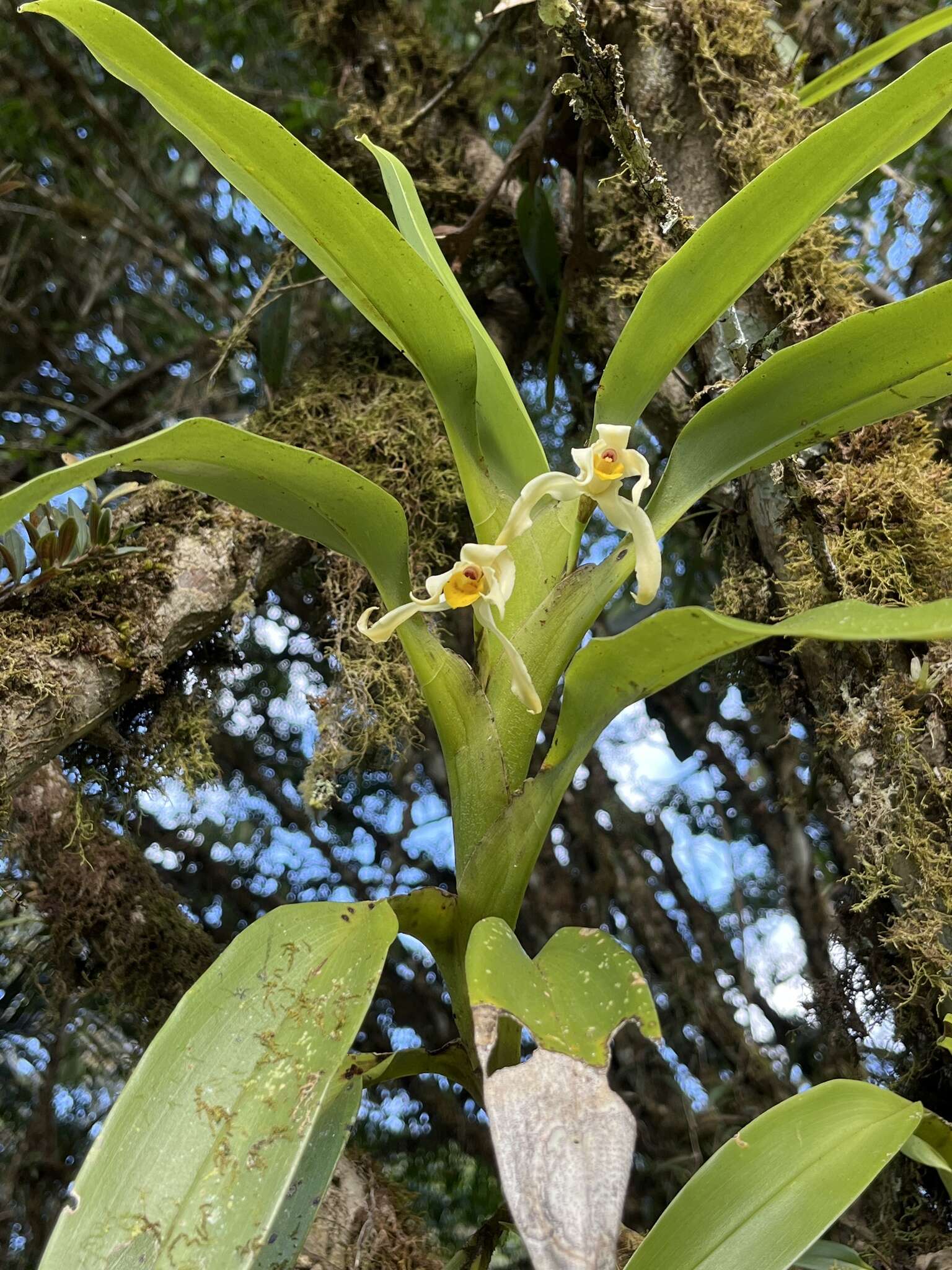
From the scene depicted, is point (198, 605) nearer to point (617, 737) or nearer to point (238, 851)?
point (238, 851)

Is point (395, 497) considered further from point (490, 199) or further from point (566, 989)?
point (566, 989)

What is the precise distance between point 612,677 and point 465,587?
12 centimetres

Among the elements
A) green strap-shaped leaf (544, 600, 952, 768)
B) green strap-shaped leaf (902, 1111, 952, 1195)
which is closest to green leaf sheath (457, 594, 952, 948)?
green strap-shaped leaf (544, 600, 952, 768)

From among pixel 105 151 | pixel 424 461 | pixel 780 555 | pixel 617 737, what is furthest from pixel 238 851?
pixel 105 151

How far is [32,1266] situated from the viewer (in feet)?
4.34

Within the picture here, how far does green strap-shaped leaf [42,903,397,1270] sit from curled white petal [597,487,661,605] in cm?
30

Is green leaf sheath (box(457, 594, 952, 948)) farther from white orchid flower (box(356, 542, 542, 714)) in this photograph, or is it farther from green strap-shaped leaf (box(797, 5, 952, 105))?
green strap-shaped leaf (box(797, 5, 952, 105))

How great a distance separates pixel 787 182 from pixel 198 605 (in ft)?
2.53

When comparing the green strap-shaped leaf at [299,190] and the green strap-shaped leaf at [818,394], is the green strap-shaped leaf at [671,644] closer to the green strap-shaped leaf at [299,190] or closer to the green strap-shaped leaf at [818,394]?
the green strap-shaped leaf at [818,394]

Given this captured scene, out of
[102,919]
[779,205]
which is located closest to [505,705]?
[779,205]

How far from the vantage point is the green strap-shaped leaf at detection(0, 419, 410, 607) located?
2.07ft

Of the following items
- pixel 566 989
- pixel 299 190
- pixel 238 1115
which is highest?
pixel 299 190

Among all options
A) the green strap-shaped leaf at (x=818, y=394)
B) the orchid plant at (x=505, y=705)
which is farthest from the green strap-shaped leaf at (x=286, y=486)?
the green strap-shaped leaf at (x=818, y=394)

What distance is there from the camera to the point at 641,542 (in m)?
0.63
